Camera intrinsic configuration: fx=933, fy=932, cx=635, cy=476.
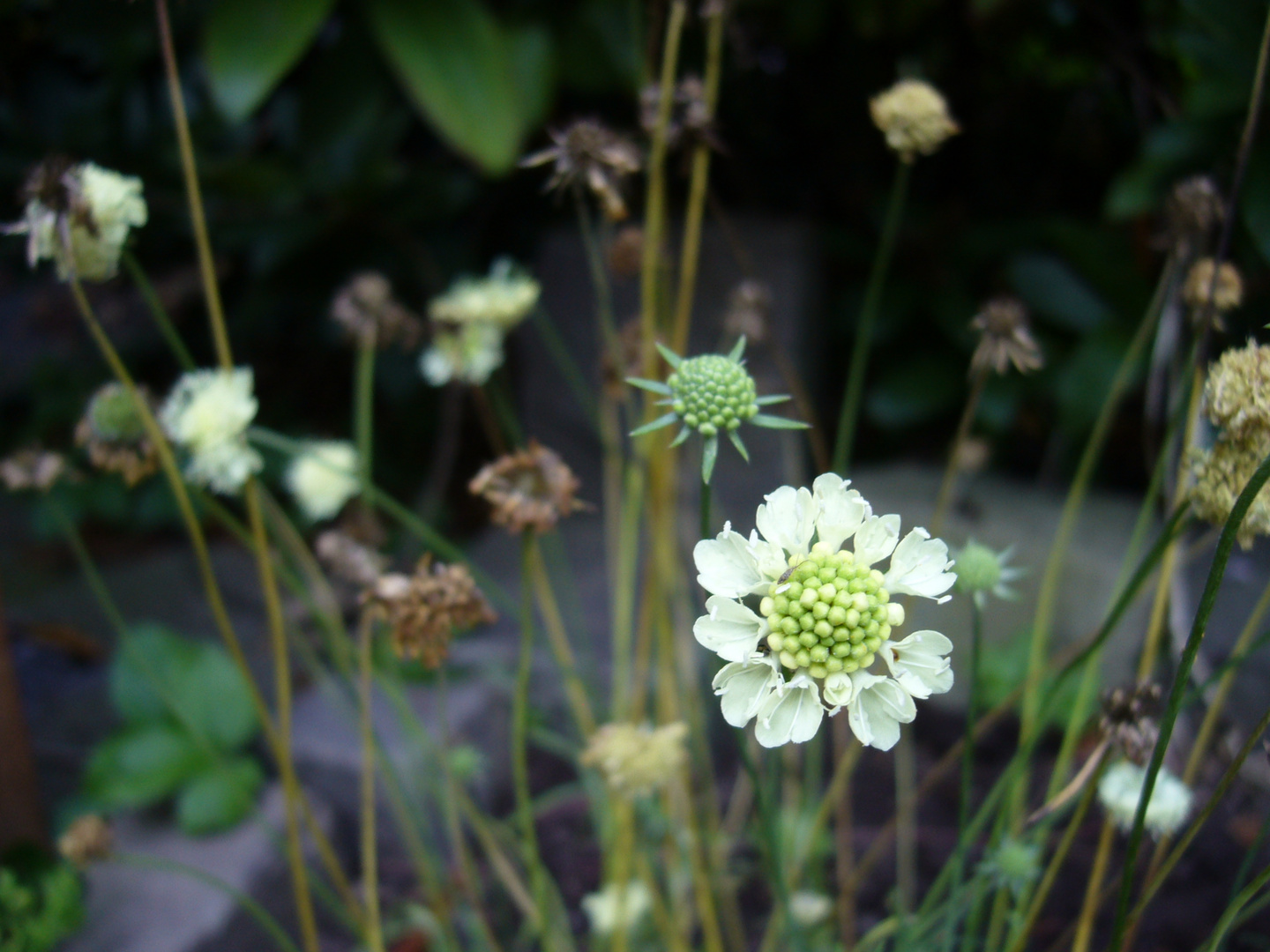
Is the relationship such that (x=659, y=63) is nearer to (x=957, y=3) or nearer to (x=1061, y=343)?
(x=957, y=3)

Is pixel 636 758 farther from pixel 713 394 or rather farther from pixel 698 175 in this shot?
pixel 698 175

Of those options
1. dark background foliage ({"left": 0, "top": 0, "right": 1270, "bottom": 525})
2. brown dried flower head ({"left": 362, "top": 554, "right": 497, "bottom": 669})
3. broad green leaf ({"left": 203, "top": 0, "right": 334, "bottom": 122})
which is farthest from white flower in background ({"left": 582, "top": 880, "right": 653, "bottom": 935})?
broad green leaf ({"left": 203, "top": 0, "right": 334, "bottom": 122})

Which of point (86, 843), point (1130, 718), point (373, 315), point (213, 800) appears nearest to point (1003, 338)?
point (1130, 718)

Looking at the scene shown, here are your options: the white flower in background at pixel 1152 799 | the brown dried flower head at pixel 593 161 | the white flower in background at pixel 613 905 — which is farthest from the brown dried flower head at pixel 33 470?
the white flower in background at pixel 1152 799

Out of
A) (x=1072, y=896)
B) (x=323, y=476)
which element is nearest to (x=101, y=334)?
(x=323, y=476)

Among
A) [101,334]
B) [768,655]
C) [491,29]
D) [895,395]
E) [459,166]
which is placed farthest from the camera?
[459,166]

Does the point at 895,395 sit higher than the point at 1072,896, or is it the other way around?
the point at 895,395

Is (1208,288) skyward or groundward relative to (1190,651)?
skyward

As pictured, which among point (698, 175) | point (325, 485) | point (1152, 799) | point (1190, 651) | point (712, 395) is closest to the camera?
point (1190, 651)
